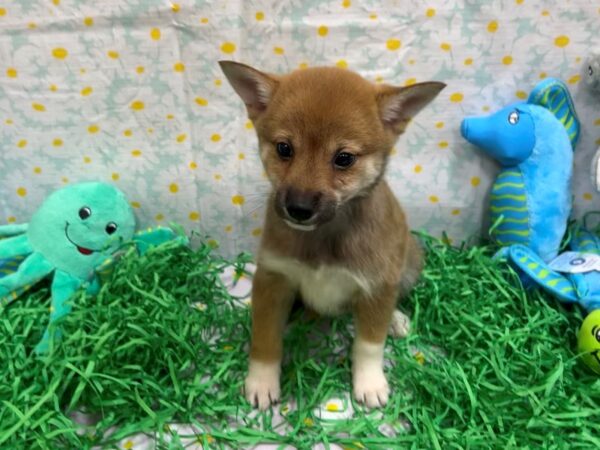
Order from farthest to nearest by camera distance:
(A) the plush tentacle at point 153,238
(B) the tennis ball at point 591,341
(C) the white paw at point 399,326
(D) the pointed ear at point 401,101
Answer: (A) the plush tentacle at point 153,238, (C) the white paw at point 399,326, (B) the tennis ball at point 591,341, (D) the pointed ear at point 401,101

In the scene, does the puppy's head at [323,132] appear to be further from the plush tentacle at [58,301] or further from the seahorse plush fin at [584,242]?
the seahorse plush fin at [584,242]

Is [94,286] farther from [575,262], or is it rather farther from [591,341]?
[575,262]

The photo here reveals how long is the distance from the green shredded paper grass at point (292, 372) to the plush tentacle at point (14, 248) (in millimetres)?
208

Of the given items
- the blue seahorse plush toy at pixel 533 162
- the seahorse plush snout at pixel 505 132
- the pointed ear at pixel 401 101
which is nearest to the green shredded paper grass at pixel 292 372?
the blue seahorse plush toy at pixel 533 162

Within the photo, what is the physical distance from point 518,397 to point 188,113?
188 centimetres

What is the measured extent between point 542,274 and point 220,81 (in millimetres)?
1759

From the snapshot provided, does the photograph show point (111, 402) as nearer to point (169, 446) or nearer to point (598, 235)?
point (169, 446)

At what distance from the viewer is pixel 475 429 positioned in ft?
5.94

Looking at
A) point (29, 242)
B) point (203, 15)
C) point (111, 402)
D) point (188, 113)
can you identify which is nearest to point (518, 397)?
point (111, 402)

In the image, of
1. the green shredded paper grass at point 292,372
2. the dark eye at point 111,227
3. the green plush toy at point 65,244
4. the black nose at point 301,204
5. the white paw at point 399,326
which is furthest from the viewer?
the dark eye at point 111,227

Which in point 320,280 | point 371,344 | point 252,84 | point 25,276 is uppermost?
point 252,84

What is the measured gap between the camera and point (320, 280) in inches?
75.8

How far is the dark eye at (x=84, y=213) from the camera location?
2467mm

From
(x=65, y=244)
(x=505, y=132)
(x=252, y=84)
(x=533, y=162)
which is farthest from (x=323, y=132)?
(x=65, y=244)
